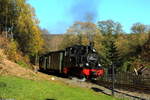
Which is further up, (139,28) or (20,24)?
(139,28)

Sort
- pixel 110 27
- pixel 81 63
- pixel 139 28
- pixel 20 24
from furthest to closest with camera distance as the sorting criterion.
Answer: pixel 110 27
pixel 139 28
pixel 20 24
pixel 81 63

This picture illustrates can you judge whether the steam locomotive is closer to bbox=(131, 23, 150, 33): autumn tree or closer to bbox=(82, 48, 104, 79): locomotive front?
bbox=(82, 48, 104, 79): locomotive front

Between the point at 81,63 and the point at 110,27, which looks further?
the point at 110,27

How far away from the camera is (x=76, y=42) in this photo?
81.4 m

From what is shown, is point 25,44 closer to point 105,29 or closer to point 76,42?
point 76,42

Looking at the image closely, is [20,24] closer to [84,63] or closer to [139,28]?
[84,63]

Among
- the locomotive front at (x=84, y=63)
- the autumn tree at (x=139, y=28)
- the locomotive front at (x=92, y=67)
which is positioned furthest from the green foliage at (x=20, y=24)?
the autumn tree at (x=139, y=28)

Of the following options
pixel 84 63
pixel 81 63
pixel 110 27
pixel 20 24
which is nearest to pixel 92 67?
pixel 84 63

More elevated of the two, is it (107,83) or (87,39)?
(87,39)

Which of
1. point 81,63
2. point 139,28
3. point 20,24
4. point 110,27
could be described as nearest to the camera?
point 81,63

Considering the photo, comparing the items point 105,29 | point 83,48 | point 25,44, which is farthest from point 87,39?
point 83,48

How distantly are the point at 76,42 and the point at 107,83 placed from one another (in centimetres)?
5668

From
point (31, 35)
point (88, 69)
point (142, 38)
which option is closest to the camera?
point (88, 69)

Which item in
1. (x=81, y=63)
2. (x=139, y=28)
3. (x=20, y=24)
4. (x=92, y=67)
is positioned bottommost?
(x=92, y=67)
